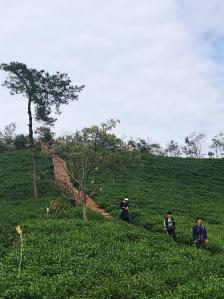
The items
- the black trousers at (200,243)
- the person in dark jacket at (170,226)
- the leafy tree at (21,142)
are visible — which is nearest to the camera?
the black trousers at (200,243)

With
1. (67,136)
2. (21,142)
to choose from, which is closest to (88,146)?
(67,136)

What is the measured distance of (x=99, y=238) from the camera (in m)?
28.5

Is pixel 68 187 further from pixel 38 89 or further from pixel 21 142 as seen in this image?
pixel 21 142

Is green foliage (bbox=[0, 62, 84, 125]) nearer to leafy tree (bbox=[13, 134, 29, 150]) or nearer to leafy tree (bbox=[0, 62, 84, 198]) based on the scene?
leafy tree (bbox=[0, 62, 84, 198])

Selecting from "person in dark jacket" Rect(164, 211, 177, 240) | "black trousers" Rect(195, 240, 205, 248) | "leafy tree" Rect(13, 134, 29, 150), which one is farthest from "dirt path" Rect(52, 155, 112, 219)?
"leafy tree" Rect(13, 134, 29, 150)

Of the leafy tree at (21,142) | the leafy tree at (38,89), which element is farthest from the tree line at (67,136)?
the leafy tree at (21,142)

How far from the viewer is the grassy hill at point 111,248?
65.3 feet

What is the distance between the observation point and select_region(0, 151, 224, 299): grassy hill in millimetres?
19906

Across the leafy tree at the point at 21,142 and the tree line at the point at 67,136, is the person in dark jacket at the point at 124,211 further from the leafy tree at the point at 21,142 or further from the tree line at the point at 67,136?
the leafy tree at the point at 21,142

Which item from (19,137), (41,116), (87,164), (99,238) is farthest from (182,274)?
(19,137)

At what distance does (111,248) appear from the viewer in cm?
2636

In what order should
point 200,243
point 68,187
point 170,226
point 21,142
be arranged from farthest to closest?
point 21,142 → point 68,187 → point 170,226 → point 200,243

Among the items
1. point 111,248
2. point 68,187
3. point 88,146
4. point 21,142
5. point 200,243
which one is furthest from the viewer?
point 21,142

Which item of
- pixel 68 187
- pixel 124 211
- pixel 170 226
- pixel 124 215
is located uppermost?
pixel 68 187
